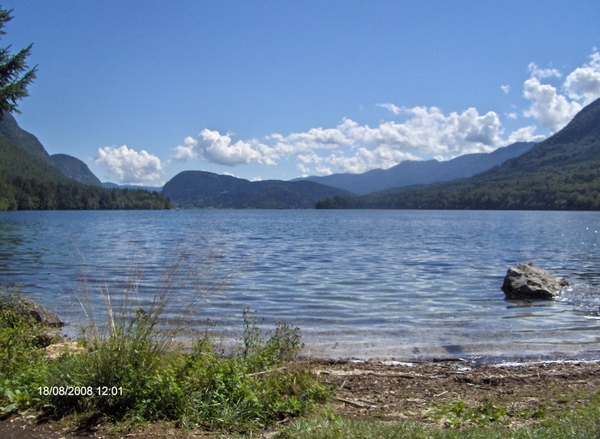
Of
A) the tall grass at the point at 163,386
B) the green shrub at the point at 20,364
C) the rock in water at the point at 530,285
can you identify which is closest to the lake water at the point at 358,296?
the rock in water at the point at 530,285

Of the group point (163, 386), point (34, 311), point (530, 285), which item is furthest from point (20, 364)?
point (530, 285)

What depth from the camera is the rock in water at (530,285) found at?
18922 millimetres

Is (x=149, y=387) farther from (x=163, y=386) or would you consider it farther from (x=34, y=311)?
(x=34, y=311)

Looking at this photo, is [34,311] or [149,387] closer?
[149,387]

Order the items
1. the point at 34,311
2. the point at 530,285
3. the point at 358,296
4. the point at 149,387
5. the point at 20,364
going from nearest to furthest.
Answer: the point at 149,387
the point at 20,364
the point at 34,311
the point at 358,296
the point at 530,285

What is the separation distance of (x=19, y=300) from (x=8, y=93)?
630cm

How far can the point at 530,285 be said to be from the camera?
19.1m

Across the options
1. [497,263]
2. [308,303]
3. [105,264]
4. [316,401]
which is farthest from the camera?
[497,263]

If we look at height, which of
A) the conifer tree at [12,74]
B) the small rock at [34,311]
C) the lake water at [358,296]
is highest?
the conifer tree at [12,74]

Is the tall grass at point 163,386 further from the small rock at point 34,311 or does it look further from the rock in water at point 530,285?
the rock in water at point 530,285

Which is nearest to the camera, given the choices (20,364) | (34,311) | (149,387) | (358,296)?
(149,387)

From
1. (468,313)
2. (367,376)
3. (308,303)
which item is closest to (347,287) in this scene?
(308,303)

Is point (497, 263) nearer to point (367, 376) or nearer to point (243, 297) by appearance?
point (243, 297)

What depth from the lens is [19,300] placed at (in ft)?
39.7
